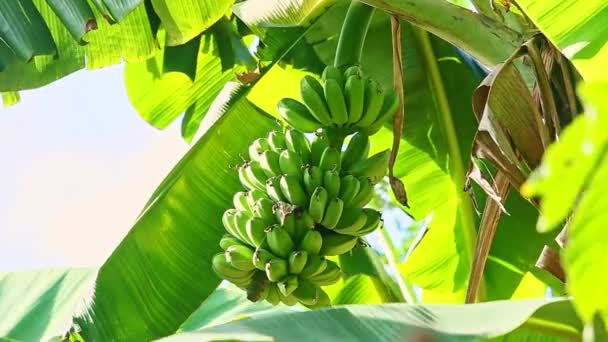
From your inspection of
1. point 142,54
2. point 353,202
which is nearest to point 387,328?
point 353,202

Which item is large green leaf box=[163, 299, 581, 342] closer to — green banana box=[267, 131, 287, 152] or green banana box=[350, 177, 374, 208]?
green banana box=[350, 177, 374, 208]

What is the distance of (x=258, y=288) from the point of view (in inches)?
51.0

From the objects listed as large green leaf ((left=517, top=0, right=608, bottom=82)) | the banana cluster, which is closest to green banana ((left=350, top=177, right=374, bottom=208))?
the banana cluster

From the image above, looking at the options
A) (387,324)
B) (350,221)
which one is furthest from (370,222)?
(387,324)

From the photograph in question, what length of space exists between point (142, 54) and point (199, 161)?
0.82 ft

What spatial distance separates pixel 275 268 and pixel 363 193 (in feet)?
0.69

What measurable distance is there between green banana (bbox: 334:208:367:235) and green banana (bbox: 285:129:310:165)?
115 mm

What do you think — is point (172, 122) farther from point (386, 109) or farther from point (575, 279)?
point (575, 279)

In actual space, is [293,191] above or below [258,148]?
below

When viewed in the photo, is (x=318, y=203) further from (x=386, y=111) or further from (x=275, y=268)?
(x=386, y=111)

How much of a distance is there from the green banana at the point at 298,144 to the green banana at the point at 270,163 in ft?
0.11

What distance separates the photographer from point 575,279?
0.25 m

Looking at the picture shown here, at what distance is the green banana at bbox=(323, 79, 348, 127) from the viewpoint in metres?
1.37

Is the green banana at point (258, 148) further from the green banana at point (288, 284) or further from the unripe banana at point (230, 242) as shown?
the green banana at point (288, 284)
